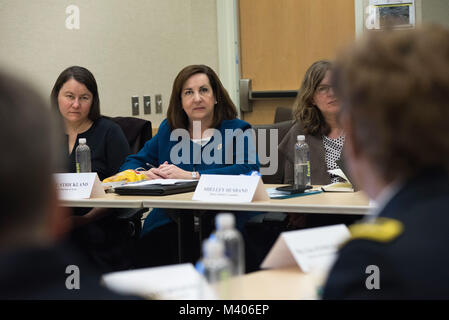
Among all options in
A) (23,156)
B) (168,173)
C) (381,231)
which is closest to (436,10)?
(168,173)

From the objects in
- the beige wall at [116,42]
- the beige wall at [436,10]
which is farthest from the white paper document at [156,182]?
the beige wall at [436,10]

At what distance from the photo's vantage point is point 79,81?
11.2 feet

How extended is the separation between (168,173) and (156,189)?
37 centimetres

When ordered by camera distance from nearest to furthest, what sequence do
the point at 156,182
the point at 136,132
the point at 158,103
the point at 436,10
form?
the point at 156,182, the point at 136,132, the point at 436,10, the point at 158,103

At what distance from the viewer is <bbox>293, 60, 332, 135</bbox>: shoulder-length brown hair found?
3.27 m

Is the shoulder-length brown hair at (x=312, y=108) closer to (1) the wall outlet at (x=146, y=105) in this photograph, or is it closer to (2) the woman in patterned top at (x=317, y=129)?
(2) the woman in patterned top at (x=317, y=129)

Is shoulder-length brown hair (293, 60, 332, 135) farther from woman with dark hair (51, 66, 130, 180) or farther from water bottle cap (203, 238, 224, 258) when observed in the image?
water bottle cap (203, 238, 224, 258)

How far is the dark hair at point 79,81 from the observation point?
3.42 m

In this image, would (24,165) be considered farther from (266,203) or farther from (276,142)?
(276,142)

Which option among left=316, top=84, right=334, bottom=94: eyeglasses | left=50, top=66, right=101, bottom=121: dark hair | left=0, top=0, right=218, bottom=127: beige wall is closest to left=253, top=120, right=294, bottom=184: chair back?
left=316, top=84, right=334, bottom=94: eyeglasses

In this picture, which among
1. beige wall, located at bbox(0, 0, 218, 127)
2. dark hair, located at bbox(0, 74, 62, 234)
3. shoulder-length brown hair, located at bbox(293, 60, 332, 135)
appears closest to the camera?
dark hair, located at bbox(0, 74, 62, 234)

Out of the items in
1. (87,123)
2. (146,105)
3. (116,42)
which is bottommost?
(87,123)

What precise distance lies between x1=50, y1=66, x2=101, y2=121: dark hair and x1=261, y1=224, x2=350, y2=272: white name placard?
90.8 inches
